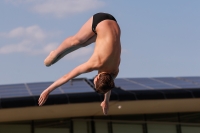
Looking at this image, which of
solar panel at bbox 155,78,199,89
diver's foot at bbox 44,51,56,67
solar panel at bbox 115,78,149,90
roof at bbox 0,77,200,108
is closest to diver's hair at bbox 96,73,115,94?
diver's foot at bbox 44,51,56,67

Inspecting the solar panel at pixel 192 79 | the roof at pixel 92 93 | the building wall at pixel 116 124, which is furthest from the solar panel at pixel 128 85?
the solar panel at pixel 192 79

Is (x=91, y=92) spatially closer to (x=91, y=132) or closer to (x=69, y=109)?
(x=69, y=109)

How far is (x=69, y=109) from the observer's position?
19.9 m

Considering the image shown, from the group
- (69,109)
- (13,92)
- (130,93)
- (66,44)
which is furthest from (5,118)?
(66,44)

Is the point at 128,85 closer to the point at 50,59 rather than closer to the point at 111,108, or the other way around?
the point at 111,108

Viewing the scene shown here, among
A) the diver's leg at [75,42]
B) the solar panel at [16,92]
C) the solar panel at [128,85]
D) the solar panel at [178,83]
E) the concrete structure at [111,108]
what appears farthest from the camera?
the solar panel at [178,83]

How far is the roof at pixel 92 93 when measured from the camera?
18.0 metres

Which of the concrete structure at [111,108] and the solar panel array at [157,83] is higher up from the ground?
the solar panel array at [157,83]

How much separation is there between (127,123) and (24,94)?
5495 mm

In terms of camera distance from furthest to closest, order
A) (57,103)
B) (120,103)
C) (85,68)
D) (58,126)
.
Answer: (58,126) → (120,103) → (57,103) → (85,68)

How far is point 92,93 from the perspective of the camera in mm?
18625

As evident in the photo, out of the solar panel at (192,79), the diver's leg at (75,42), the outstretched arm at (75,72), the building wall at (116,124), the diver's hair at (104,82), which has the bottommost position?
the diver's hair at (104,82)

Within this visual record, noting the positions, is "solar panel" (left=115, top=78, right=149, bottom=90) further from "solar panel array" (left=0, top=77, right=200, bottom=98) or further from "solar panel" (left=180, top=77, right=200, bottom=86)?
"solar panel" (left=180, top=77, right=200, bottom=86)

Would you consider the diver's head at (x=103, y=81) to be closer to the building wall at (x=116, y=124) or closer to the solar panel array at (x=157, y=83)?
the solar panel array at (x=157, y=83)
